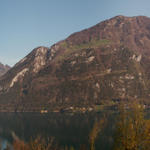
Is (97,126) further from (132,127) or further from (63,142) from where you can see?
(63,142)

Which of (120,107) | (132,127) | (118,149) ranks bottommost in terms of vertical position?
(118,149)

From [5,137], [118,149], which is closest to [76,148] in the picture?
[5,137]

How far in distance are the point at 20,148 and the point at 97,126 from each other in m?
49.9

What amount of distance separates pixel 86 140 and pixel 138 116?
400 ft

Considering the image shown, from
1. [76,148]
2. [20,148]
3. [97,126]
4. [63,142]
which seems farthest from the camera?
[63,142]

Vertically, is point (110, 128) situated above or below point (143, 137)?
below

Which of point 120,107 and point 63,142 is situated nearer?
point 120,107

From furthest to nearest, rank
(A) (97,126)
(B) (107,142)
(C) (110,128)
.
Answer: (C) (110,128)
(B) (107,142)
(A) (97,126)

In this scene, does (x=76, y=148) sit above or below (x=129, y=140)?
below

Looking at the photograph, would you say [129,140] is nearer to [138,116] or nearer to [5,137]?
[138,116]

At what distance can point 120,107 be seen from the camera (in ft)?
125

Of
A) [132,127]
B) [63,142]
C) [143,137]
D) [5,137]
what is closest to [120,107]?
[132,127]

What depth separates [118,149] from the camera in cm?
3747

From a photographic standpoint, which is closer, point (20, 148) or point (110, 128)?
point (20, 148)
